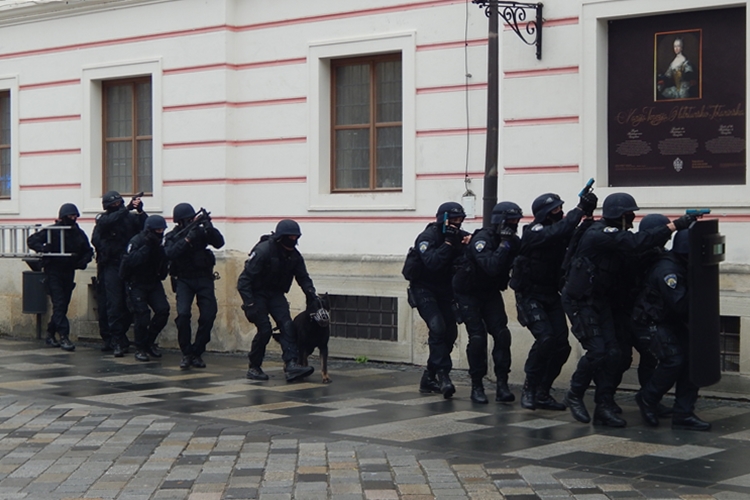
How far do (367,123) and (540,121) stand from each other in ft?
9.23

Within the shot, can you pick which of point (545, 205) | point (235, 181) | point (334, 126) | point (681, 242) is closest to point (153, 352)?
point (235, 181)

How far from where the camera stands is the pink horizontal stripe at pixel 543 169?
12531mm

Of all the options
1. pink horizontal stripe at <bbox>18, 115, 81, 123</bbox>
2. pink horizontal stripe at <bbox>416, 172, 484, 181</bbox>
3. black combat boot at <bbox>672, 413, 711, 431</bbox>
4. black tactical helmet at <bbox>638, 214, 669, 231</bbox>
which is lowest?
black combat boot at <bbox>672, 413, 711, 431</bbox>

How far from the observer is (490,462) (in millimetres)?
8305

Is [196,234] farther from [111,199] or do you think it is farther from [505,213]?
[505,213]

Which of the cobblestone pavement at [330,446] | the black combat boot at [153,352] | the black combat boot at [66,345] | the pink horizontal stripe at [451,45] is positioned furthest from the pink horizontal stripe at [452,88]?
→ the black combat boot at [66,345]

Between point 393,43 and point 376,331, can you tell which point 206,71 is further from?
point 376,331

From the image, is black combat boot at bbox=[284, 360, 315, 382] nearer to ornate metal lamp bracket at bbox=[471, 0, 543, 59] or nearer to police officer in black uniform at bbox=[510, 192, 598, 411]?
police officer in black uniform at bbox=[510, 192, 598, 411]

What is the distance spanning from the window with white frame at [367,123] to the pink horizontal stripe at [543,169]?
1.90 meters

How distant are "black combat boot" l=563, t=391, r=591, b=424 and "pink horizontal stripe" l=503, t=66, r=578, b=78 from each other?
3.87 metres

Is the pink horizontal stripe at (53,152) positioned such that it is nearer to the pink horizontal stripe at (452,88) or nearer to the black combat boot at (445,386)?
the pink horizontal stripe at (452,88)

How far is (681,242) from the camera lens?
32.1 feet

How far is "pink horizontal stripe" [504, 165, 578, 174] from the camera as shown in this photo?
12531 millimetres

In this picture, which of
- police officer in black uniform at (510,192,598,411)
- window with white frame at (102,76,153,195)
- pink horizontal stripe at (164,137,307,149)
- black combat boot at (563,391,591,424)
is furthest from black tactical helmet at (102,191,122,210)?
black combat boot at (563,391,591,424)
